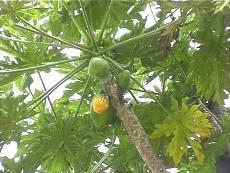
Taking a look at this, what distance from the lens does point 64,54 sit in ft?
10.8

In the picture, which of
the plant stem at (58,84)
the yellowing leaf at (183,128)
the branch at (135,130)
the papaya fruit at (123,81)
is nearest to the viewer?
the branch at (135,130)

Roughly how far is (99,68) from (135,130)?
359 millimetres

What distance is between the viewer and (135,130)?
8.13 ft

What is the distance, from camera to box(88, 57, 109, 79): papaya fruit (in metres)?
2.61

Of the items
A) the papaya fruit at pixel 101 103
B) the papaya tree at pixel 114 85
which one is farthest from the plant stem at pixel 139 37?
the papaya fruit at pixel 101 103

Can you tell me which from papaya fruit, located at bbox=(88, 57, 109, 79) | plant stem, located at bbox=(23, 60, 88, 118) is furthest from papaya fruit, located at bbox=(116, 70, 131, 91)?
plant stem, located at bbox=(23, 60, 88, 118)

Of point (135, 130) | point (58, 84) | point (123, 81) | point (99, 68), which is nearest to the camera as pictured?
point (135, 130)

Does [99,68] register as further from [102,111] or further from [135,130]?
[135,130]

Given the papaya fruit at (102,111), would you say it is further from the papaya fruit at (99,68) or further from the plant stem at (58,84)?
the plant stem at (58,84)

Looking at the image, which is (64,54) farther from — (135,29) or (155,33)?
(155,33)

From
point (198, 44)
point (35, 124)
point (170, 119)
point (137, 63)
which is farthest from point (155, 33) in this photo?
point (35, 124)

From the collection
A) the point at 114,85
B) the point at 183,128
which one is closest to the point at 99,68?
the point at 114,85

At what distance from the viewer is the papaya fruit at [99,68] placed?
8.57 ft

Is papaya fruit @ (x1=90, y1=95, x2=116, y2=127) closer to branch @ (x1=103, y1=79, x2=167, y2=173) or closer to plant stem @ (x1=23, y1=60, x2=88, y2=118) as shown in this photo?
branch @ (x1=103, y1=79, x2=167, y2=173)
